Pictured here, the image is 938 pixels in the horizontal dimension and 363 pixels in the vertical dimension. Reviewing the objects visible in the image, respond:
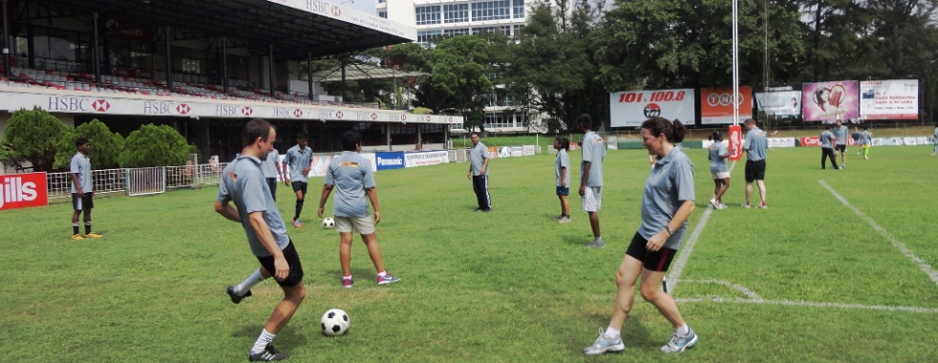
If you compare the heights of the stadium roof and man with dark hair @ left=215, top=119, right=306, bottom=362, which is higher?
the stadium roof

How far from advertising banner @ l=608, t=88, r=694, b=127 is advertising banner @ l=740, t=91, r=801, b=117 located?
6.35 m

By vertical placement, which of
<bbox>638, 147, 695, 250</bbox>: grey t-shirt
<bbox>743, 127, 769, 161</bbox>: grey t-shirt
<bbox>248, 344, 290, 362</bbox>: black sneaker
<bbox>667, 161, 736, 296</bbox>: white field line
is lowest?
<bbox>248, 344, 290, 362</bbox>: black sneaker

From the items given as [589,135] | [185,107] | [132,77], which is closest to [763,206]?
[589,135]

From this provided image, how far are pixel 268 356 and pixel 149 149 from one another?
788 inches

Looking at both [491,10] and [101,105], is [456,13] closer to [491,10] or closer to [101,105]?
[491,10]

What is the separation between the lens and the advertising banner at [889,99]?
51969 mm

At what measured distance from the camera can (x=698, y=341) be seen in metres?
4.80

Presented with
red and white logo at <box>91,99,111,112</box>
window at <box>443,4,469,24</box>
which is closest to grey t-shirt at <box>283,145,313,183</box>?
red and white logo at <box>91,99,111,112</box>

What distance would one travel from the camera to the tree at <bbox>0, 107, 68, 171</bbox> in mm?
20688

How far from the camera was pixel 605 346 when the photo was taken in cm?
457

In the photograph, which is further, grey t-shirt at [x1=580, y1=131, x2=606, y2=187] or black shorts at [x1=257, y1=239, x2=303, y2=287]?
grey t-shirt at [x1=580, y1=131, x2=606, y2=187]

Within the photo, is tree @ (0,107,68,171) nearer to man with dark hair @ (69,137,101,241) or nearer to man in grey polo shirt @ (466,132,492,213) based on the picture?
man with dark hair @ (69,137,101,241)

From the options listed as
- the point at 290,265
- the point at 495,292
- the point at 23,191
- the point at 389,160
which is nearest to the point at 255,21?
the point at 389,160

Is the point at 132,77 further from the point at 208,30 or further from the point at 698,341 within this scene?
the point at 698,341
